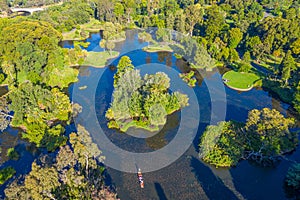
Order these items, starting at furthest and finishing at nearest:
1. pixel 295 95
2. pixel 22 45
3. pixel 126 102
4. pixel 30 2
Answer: pixel 30 2 → pixel 22 45 → pixel 295 95 → pixel 126 102

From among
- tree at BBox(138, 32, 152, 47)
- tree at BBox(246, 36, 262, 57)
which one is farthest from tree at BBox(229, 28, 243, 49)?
tree at BBox(138, 32, 152, 47)

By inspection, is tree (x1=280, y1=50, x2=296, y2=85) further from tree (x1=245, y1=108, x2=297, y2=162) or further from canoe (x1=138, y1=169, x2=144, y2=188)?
canoe (x1=138, y1=169, x2=144, y2=188)

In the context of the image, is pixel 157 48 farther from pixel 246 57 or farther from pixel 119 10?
pixel 119 10

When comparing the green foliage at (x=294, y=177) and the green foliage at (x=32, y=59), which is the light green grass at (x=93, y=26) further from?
the green foliage at (x=294, y=177)

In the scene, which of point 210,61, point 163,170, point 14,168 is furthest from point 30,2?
point 163,170

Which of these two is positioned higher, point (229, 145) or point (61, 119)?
point (229, 145)

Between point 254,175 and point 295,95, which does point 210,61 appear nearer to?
point 295,95
